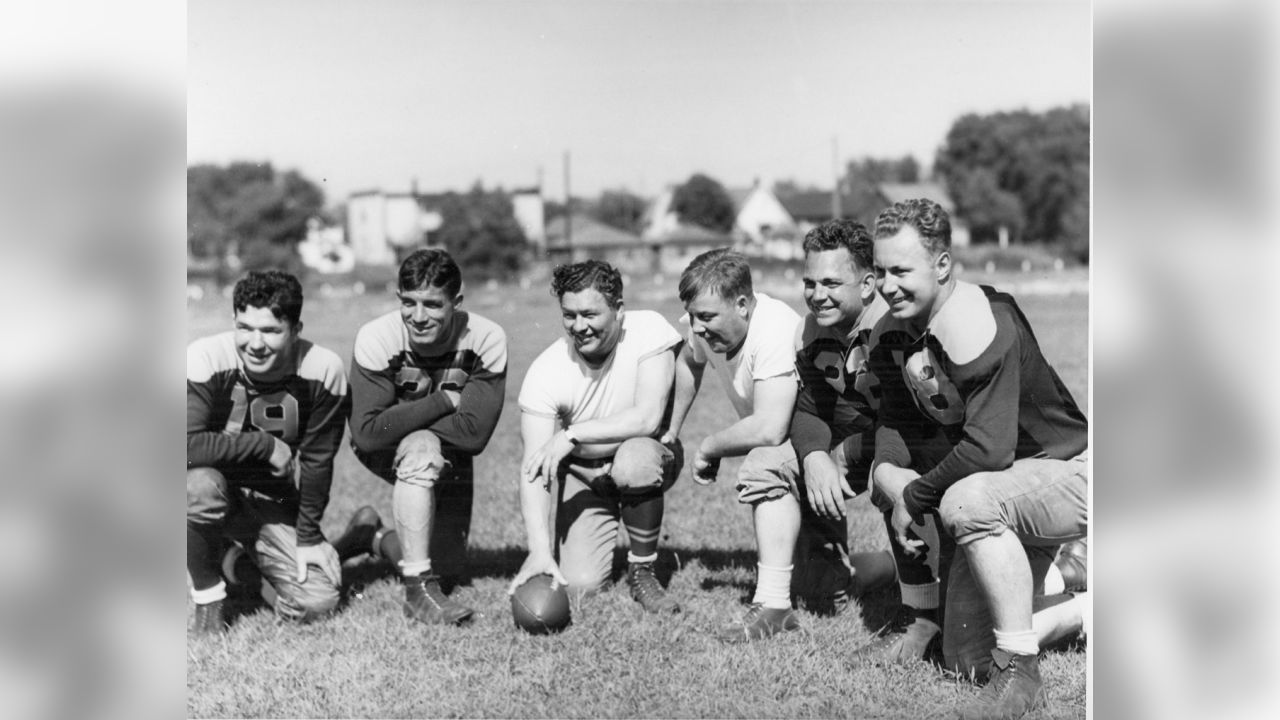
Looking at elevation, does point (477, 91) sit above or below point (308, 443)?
above

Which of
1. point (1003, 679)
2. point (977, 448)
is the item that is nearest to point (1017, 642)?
point (1003, 679)

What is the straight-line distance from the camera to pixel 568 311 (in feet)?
15.5

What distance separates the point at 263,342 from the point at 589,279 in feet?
4.58

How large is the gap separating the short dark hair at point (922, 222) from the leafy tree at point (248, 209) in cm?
250

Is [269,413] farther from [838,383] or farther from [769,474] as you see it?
[838,383]

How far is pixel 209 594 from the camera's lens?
4.77 meters

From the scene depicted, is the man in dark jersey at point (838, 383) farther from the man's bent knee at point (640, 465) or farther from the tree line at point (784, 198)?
the man's bent knee at point (640, 465)
